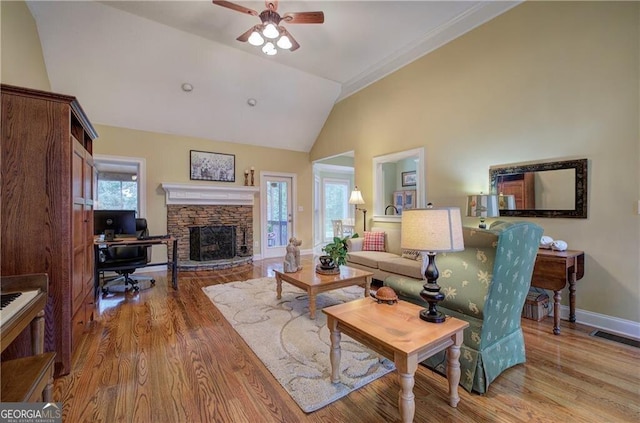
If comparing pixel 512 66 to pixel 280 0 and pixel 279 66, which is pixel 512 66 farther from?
pixel 279 66

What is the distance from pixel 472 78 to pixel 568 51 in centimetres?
102

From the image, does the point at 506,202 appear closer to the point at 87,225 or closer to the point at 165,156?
A: the point at 87,225

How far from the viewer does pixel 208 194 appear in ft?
18.5

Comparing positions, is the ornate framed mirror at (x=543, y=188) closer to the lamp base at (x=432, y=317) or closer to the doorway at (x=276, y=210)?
the lamp base at (x=432, y=317)

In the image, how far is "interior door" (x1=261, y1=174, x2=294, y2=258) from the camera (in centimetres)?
651

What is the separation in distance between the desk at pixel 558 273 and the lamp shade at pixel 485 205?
721 mm

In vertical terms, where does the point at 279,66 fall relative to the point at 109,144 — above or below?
above

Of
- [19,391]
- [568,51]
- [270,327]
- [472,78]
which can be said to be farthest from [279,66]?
[19,391]

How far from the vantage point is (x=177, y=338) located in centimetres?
246

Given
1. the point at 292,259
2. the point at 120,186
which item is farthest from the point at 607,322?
the point at 120,186

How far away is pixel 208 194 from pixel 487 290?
17.3ft

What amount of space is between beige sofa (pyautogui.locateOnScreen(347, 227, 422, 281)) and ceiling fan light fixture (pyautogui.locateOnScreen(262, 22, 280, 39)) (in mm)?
3187

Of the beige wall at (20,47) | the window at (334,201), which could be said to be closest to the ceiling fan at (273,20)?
the beige wall at (20,47)

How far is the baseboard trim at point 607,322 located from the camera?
2486mm
